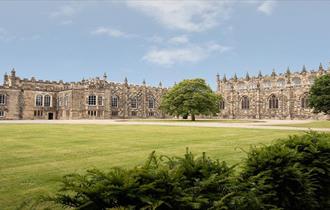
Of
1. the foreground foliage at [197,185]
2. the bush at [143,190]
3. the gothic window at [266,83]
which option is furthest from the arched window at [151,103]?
the bush at [143,190]

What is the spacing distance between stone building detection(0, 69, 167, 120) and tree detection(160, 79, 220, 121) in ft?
62.9

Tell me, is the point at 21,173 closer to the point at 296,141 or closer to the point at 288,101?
the point at 296,141

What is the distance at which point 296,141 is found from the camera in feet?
20.2

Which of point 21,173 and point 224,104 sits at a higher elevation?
point 224,104

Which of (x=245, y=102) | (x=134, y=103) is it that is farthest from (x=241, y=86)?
(x=134, y=103)

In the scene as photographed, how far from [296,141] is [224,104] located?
79.6 m

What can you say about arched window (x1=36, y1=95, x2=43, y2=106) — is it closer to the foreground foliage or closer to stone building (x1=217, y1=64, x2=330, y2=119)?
stone building (x1=217, y1=64, x2=330, y2=119)

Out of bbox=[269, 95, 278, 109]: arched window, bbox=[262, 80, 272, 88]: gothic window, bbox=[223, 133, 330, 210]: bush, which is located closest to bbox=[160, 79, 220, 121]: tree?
bbox=[269, 95, 278, 109]: arched window

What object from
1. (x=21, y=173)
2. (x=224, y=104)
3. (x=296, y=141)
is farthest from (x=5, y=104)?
(x=296, y=141)

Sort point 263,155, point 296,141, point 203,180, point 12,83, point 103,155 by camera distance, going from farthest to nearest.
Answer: point 12,83, point 103,155, point 296,141, point 263,155, point 203,180

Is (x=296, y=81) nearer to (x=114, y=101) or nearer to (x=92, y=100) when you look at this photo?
(x=114, y=101)

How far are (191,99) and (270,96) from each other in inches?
1167

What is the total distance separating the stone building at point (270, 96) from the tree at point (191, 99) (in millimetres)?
23628

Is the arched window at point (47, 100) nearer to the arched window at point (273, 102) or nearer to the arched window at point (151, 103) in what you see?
the arched window at point (151, 103)
